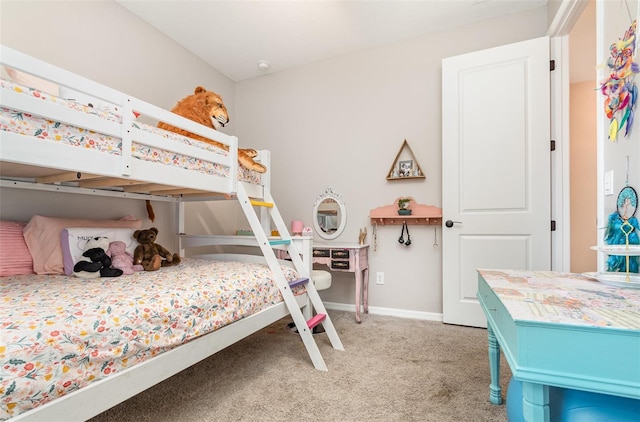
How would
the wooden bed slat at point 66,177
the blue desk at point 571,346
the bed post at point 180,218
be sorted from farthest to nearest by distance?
the bed post at point 180,218 < the wooden bed slat at point 66,177 < the blue desk at point 571,346

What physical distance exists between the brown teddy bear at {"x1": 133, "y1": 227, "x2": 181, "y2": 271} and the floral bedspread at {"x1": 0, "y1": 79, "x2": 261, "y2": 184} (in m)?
0.72

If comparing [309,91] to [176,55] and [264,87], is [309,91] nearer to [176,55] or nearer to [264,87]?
[264,87]

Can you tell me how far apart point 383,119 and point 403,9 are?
897 millimetres

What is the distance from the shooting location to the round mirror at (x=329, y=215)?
311 cm

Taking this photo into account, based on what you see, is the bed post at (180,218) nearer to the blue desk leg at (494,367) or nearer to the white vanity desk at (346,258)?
the white vanity desk at (346,258)

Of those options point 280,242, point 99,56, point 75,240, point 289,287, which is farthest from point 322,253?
point 99,56

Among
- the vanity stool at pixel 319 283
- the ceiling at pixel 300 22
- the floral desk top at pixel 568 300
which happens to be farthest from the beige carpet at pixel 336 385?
the ceiling at pixel 300 22

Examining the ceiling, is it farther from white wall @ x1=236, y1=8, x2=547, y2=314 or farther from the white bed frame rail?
the white bed frame rail

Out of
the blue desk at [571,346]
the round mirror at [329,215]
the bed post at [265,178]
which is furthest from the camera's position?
the round mirror at [329,215]

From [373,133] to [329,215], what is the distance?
36.7 inches

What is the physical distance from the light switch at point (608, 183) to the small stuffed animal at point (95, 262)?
2568 mm

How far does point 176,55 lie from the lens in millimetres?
2926

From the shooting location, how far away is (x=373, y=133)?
3014 mm

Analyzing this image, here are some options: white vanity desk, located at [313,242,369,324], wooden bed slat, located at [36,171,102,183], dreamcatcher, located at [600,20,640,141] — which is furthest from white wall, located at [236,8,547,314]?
wooden bed slat, located at [36,171,102,183]
